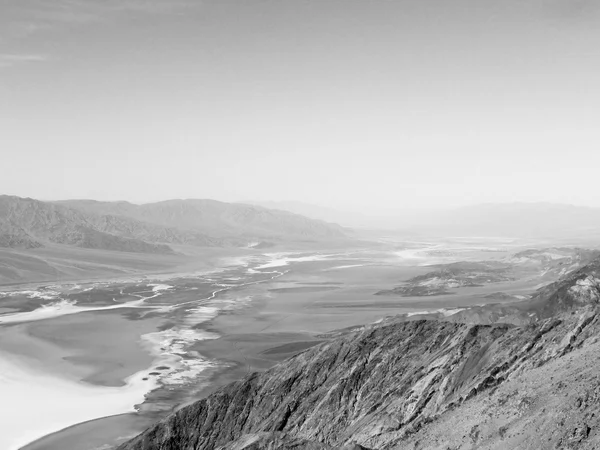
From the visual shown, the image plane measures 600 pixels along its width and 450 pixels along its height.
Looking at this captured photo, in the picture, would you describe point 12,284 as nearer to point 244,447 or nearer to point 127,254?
point 127,254

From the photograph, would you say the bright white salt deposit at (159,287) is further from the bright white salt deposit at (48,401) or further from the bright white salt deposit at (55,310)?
the bright white salt deposit at (48,401)

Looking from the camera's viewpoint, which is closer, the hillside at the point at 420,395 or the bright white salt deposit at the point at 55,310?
the hillside at the point at 420,395

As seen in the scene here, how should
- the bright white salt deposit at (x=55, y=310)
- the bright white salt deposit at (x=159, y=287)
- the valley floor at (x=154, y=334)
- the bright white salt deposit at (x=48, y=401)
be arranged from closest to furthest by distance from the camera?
the bright white salt deposit at (x=48, y=401), the valley floor at (x=154, y=334), the bright white salt deposit at (x=55, y=310), the bright white salt deposit at (x=159, y=287)

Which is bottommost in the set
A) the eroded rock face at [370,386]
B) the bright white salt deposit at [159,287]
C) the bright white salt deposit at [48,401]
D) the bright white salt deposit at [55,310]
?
the bright white salt deposit at [48,401]

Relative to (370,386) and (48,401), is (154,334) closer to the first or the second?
(48,401)

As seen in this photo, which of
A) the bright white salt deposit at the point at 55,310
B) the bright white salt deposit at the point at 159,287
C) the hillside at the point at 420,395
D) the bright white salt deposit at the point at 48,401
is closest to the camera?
the hillside at the point at 420,395

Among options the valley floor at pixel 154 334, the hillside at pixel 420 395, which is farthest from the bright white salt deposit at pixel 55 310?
the hillside at pixel 420 395

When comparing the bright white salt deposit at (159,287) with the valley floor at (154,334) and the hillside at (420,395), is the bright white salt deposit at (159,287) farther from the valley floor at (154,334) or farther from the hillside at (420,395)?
the hillside at (420,395)

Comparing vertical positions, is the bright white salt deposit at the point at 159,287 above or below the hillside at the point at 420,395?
below

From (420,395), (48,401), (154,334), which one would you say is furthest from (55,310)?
(420,395)
